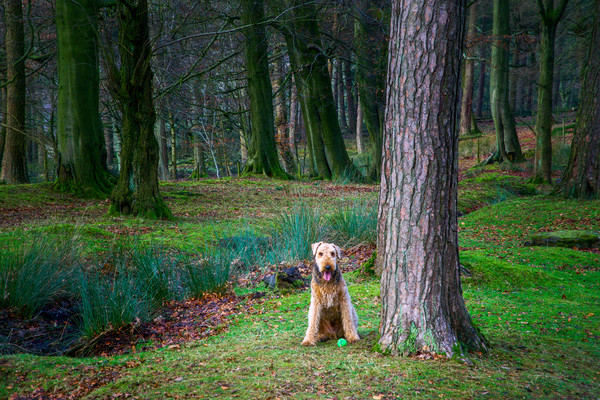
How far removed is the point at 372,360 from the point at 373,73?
14.2m

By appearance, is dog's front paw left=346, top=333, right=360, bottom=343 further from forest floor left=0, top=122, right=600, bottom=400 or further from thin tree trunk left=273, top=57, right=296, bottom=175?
thin tree trunk left=273, top=57, right=296, bottom=175

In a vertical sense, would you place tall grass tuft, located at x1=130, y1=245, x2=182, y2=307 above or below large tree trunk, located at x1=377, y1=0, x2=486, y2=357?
below

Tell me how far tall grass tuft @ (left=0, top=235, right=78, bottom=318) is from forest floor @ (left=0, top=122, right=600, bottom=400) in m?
0.15

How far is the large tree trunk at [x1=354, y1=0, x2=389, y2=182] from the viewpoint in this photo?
1554cm

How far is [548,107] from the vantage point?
44.3 ft

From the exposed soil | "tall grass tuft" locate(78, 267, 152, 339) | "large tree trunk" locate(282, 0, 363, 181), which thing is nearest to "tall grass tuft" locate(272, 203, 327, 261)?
the exposed soil

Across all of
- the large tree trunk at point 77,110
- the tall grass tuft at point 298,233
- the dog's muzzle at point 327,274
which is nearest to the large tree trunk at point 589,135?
the tall grass tuft at point 298,233

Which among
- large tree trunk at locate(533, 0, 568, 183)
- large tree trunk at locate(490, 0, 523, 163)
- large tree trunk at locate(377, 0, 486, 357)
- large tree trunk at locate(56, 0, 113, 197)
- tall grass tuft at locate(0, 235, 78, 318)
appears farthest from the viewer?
large tree trunk at locate(490, 0, 523, 163)

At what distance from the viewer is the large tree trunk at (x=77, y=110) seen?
1097 cm

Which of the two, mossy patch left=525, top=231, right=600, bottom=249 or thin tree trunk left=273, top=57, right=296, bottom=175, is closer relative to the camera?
mossy patch left=525, top=231, right=600, bottom=249

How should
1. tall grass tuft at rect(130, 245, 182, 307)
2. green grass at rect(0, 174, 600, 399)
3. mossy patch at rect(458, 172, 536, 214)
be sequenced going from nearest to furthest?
green grass at rect(0, 174, 600, 399) → tall grass tuft at rect(130, 245, 182, 307) → mossy patch at rect(458, 172, 536, 214)

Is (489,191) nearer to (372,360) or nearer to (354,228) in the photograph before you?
(354,228)

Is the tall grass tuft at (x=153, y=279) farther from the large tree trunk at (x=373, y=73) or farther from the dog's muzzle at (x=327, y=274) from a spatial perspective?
the large tree trunk at (x=373, y=73)

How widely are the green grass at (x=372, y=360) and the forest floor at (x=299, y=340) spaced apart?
0.5 inches
